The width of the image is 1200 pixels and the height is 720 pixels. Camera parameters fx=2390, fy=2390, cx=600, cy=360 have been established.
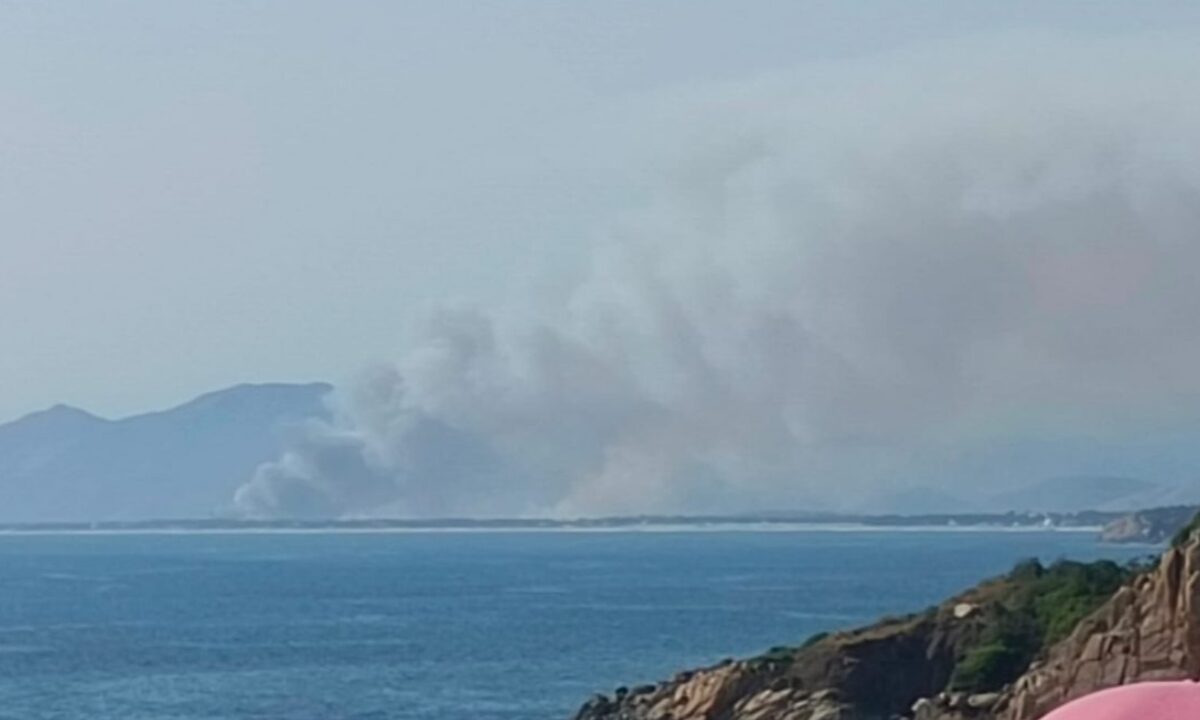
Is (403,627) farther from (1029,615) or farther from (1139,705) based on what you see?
(1139,705)

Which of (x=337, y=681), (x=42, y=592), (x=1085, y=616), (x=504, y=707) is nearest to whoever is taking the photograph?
(x=1085, y=616)

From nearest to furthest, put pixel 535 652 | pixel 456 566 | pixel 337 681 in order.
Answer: pixel 337 681 → pixel 535 652 → pixel 456 566

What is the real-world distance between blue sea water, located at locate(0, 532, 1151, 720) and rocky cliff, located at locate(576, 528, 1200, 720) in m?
13.5

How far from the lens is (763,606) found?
89188 mm

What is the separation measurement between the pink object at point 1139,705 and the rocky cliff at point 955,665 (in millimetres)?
25197

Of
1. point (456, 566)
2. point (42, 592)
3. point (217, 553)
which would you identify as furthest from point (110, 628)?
point (217, 553)

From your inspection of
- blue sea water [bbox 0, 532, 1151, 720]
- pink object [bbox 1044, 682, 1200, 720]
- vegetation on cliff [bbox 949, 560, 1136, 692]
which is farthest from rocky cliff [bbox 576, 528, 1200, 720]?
pink object [bbox 1044, 682, 1200, 720]

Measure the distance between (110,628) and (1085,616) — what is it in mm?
55479

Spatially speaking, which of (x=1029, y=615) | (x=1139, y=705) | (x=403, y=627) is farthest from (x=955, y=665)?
(x=403, y=627)

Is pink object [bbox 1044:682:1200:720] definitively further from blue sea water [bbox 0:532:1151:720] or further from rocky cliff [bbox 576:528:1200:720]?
blue sea water [bbox 0:532:1151:720]

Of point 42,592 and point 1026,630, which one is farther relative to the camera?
point 42,592

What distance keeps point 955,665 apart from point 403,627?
155ft

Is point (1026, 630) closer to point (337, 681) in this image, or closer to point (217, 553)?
point (337, 681)

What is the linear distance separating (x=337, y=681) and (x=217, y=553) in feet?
434
